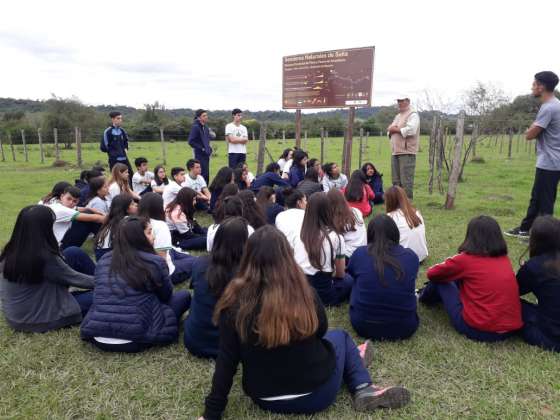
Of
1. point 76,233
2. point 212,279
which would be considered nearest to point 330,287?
point 212,279

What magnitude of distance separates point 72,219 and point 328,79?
683 cm

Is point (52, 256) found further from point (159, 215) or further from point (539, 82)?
point (539, 82)

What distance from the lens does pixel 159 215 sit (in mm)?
4480

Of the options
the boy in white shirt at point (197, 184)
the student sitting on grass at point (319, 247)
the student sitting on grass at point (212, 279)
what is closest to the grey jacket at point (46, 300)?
the student sitting on grass at point (212, 279)

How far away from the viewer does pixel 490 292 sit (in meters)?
3.20

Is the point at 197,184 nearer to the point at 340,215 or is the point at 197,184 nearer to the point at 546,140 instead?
the point at 340,215

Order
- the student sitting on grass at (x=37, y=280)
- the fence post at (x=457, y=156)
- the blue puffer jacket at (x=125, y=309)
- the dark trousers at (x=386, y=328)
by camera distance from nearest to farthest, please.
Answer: the blue puffer jacket at (x=125, y=309) < the student sitting on grass at (x=37, y=280) < the dark trousers at (x=386, y=328) < the fence post at (x=457, y=156)

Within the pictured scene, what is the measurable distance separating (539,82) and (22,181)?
43.5 ft

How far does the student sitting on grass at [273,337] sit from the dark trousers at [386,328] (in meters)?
0.91

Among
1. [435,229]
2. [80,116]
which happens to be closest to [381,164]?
[435,229]

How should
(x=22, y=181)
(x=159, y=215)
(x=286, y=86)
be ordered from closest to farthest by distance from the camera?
(x=159, y=215) → (x=286, y=86) → (x=22, y=181)

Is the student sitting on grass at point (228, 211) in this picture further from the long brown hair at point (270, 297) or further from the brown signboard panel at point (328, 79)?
the brown signboard panel at point (328, 79)

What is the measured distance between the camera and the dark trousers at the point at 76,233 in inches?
205

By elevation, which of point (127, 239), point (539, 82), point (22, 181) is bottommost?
point (22, 181)
